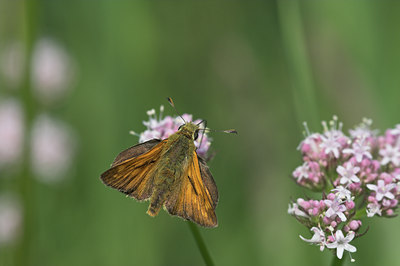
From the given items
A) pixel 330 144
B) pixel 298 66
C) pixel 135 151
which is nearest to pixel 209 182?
pixel 135 151

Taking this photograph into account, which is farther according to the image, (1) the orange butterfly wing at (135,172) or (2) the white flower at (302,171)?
(2) the white flower at (302,171)

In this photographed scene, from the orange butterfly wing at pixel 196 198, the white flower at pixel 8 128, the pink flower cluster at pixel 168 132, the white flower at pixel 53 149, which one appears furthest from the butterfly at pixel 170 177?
the white flower at pixel 8 128

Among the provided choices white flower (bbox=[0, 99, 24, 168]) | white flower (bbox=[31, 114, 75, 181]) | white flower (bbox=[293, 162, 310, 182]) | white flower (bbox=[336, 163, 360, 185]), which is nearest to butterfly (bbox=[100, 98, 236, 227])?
white flower (bbox=[293, 162, 310, 182])

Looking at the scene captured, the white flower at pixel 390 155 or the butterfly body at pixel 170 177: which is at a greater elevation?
the butterfly body at pixel 170 177

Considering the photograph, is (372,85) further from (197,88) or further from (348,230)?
(348,230)

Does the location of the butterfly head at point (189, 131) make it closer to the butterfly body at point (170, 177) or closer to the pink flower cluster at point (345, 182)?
the butterfly body at point (170, 177)

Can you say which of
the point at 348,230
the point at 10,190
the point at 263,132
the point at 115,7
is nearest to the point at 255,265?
the point at 263,132
